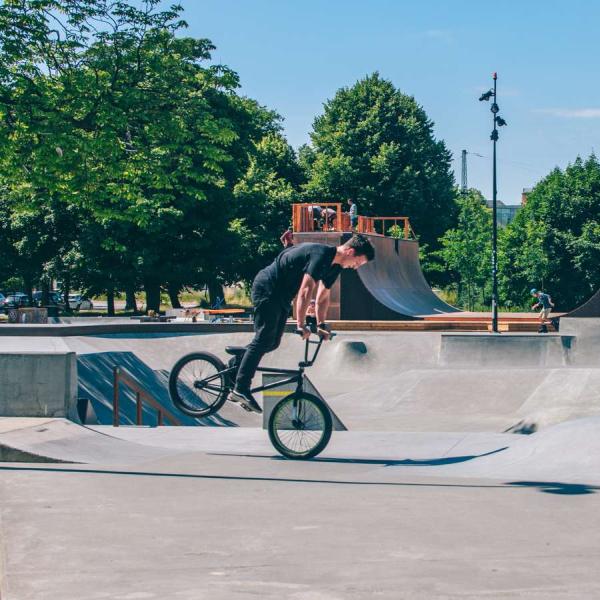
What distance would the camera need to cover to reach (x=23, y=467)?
26.6 feet

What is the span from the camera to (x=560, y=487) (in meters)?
7.27

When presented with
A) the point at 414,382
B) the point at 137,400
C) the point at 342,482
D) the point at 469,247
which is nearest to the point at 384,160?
the point at 469,247

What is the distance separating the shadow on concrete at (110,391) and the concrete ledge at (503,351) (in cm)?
836

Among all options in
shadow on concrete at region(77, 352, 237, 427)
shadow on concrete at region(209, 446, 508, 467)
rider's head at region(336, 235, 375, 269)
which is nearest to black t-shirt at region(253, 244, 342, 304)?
rider's head at region(336, 235, 375, 269)

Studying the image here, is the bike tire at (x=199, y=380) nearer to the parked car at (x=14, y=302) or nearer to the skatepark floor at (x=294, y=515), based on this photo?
the skatepark floor at (x=294, y=515)

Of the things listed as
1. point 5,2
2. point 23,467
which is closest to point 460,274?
point 5,2

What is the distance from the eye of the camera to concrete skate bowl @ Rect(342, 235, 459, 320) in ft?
126

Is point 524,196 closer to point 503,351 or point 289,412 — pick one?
point 503,351

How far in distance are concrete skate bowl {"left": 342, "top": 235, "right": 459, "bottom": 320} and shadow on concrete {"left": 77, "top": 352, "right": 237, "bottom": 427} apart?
56.4 feet

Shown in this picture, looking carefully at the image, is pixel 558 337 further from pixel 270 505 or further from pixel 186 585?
pixel 186 585

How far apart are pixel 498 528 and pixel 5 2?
45.8 feet

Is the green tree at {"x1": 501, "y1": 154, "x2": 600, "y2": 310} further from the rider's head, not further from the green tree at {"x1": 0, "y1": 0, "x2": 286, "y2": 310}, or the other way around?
the rider's head

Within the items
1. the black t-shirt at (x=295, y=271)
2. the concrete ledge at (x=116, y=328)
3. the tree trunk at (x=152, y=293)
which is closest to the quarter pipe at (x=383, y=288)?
the concrete ledge at (x=116, y=328)

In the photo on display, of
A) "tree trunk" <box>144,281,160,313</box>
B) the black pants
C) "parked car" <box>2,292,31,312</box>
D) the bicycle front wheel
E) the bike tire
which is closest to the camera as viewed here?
the black pants
